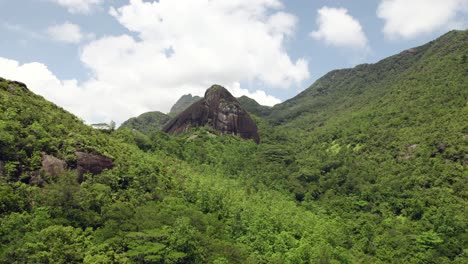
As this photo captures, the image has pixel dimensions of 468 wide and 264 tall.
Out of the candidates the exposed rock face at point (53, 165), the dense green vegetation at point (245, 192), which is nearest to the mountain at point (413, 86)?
the dense green vegetation at point (245, 192)

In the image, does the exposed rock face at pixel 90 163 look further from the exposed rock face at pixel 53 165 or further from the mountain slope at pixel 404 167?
the mountain slope at pixel 404 167

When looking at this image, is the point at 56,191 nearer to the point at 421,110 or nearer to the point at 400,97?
the point at 421,110

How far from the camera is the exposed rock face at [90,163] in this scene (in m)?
52.8

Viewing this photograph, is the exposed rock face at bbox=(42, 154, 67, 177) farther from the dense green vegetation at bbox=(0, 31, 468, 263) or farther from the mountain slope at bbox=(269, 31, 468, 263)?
the mountain slope at bbox=(269, 31, 468, 263)

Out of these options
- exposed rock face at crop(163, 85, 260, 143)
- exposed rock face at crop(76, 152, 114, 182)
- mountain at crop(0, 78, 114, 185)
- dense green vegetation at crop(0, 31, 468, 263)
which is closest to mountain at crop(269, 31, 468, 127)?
dense green vegetation at crop(0, 31, 468, 263)

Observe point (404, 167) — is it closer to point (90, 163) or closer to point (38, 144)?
point (90, 163)

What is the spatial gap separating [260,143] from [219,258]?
289 ft

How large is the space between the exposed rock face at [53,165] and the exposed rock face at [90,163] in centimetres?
210

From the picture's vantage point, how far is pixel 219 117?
12612 cm

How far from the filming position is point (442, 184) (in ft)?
255

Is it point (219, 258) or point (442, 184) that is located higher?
point (442, 184)

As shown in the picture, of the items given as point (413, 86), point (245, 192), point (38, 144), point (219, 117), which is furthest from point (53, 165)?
point (413, 86)

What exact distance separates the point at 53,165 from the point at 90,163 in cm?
507

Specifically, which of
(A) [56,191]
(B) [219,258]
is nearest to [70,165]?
(A) [56,191]
